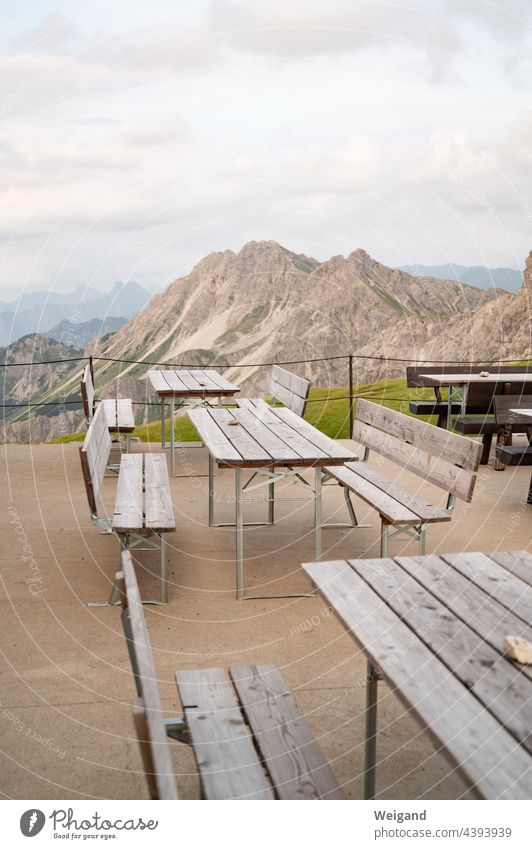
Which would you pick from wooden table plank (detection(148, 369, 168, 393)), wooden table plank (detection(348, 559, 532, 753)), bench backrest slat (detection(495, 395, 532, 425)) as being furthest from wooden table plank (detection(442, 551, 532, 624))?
wooden table plank (detection(148, 369, 168, 393))

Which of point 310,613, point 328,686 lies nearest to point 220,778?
point 328,686

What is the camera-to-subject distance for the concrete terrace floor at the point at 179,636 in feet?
8.98

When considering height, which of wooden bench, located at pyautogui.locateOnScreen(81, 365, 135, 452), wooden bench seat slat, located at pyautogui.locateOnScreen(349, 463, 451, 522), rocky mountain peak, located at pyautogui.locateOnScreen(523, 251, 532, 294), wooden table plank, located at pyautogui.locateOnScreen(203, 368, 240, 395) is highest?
rocky mountain peak, located at pyautogui.locateOnScreen(523, 251, 532, 294)

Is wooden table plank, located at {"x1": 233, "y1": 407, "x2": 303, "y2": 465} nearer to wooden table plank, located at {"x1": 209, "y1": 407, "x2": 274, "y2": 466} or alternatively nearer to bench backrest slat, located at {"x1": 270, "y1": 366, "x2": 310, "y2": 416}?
wooden table plank, located at {"x1": 209, "y1": 407, "x2": 274, "y2": 466}

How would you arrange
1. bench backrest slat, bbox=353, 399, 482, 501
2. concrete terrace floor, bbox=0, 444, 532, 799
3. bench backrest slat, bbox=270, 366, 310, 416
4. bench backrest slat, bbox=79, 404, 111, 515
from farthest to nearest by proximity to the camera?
bench backrest slat, bbox=270, 366, 310, 416
bench backrest slat, bbox=353, 399, 482, 501
bench backrest slat, bbox=79, 404, 111, 515
concrete terrace floor, bbox=0, 444, 532, 799

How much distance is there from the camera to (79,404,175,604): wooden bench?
3.99 meters

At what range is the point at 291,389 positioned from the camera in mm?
6938

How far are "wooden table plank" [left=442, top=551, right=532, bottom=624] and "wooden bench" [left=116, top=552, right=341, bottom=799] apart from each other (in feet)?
2.02

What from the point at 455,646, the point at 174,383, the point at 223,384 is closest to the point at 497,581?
the point at 455,646

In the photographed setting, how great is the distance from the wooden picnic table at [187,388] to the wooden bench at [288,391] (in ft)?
1.00

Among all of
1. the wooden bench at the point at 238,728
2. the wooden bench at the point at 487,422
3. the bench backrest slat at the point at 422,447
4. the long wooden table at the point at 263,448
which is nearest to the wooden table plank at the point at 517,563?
the wooden bench at the point at 238,728

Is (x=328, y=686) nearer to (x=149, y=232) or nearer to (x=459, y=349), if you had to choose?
(x=149, y=232)

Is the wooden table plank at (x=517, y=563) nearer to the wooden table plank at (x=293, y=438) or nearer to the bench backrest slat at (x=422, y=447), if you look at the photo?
the bench backrest slat at (x=422, y=447)
